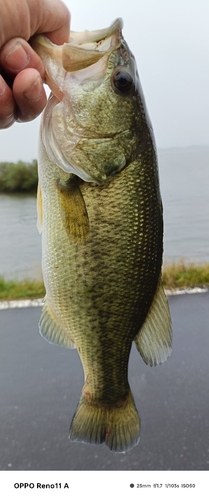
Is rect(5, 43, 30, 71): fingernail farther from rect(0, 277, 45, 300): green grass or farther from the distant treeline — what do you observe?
rect(0, 277, 45, 300): green grass

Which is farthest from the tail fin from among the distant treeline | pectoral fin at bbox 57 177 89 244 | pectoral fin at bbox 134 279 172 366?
the distant treeline

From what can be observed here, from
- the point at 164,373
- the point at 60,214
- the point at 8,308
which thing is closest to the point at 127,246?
the point at 60,214

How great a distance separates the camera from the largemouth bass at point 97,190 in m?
0.81

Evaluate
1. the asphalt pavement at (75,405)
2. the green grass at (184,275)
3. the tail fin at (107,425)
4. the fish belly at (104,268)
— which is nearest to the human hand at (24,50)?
the fish belly at (104,268)

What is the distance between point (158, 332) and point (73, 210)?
317mm

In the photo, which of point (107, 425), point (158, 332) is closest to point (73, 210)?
point (158, 332)

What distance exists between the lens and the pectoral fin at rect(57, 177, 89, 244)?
809 mm

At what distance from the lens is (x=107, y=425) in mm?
991

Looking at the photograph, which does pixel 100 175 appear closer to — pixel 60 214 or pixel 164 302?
pixel 60 214

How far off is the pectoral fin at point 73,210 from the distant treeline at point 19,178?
258 centimetres

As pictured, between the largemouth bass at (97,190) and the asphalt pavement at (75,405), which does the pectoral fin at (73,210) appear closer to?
the largemouth bass at (97,190)

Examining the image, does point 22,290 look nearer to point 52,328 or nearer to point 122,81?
point 52,328

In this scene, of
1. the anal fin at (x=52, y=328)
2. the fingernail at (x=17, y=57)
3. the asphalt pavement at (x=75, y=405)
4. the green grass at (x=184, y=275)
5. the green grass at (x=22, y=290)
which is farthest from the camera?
the green grass at (x=184, y=275)

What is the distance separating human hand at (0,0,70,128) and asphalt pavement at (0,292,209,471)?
2.19 metres
